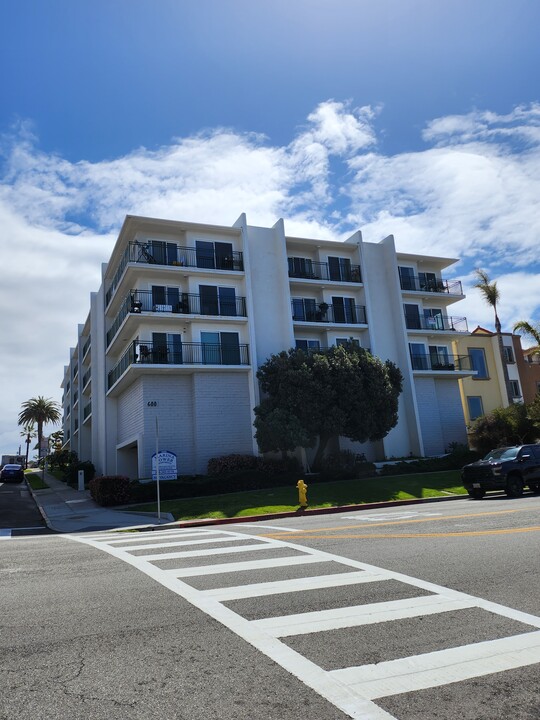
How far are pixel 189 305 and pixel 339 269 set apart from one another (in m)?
11.3

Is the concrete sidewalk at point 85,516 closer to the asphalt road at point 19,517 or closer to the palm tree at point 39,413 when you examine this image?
the asphalt road at point 19,517

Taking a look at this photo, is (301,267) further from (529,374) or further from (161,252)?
(529,374)

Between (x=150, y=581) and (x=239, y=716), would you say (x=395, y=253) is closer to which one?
(x=150, y=581)

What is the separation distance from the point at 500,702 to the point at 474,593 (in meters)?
2.72

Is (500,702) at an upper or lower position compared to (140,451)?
lower

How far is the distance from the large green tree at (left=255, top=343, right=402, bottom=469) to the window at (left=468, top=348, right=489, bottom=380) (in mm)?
14674

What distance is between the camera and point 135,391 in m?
32.2

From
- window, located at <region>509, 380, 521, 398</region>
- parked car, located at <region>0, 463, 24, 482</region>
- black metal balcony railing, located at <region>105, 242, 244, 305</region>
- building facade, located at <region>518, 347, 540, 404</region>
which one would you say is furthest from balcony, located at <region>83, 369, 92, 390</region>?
building facade, located at <region>518, 347, 540, 404</region>

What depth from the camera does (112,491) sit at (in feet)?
78.4

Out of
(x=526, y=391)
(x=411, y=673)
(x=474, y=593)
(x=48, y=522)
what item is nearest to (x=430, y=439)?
(x=526, y=391)

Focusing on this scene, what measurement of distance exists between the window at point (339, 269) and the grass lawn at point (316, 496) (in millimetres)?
15021

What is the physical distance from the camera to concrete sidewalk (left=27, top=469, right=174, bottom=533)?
58.2ft

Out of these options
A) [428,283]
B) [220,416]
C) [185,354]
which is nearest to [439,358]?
[428,283]

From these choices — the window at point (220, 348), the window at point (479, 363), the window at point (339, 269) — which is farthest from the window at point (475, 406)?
the window at point (220, 348)
